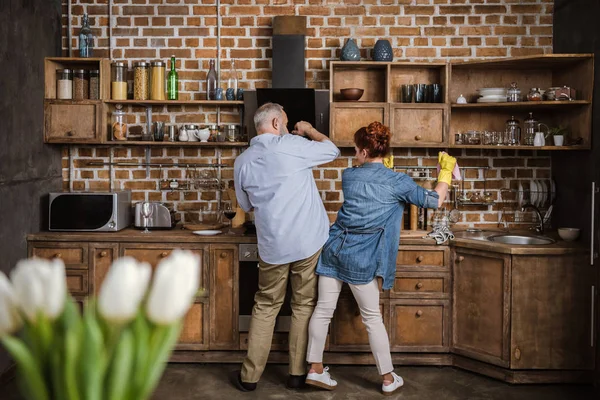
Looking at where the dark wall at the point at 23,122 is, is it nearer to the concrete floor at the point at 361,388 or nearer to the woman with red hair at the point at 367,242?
the concrete floor at the point at 361,388

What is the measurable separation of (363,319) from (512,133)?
1841mm

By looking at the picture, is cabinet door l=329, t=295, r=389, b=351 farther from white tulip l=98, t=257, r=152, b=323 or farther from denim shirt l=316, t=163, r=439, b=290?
white tulip l=98, t=257, r=152, b=323

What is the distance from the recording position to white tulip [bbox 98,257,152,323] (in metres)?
0.90

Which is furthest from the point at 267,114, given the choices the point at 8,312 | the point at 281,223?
the point at 8,312

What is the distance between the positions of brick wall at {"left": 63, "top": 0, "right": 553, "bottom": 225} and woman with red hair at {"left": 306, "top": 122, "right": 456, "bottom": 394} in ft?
3.64

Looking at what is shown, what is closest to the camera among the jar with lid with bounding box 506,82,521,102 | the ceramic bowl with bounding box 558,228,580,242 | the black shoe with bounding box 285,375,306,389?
the black shoe with bounding box 285,375,306,389

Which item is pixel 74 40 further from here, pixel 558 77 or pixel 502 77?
pixel 558 77

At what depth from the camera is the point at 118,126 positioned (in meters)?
4.88

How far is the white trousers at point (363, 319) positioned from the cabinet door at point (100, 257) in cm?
146

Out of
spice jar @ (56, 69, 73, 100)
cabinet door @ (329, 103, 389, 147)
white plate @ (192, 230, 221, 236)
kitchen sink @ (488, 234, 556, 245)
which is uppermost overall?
spice jar @ (56, 69, 73, 100)

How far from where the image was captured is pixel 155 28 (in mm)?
4996

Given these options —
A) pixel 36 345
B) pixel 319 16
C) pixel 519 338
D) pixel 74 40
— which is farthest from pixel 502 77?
pixel 36 345

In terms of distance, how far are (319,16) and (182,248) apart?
6.67ft

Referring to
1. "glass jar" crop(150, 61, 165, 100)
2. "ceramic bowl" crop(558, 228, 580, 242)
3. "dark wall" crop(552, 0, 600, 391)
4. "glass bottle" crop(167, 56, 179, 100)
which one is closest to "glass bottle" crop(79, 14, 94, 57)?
"glass jar" crop(150, 61, 165, 100)
